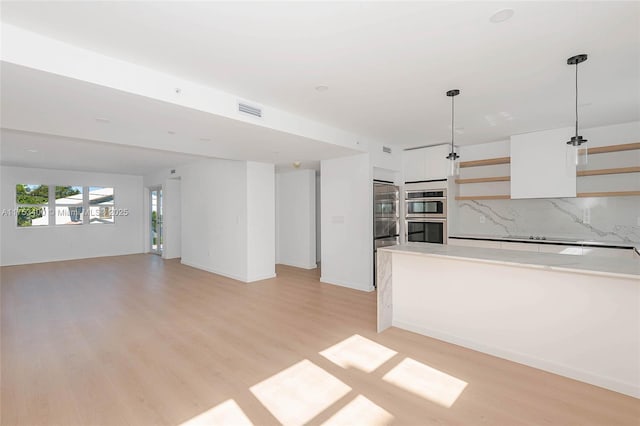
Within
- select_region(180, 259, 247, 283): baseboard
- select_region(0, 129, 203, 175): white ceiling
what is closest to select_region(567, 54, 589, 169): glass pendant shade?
select_region(180, 259, 247, 283): baseboard

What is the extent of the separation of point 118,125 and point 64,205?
7.53 m

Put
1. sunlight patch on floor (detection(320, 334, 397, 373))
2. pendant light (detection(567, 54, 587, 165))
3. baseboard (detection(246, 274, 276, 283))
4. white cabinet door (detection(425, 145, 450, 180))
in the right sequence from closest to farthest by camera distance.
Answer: pendant light (detection(567, 54, 587, 165)) < sunlight patch on floor (detection(320, 334, 397, 373)) < white cabinet door (detection(425, 145, 450, 180)) < baseboard (detection(246, 274, 276, 283))

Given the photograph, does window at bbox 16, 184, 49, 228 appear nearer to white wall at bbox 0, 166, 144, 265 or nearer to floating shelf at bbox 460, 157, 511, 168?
white wall at bbox 0, 166, 144, 265

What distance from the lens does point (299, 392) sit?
240cm

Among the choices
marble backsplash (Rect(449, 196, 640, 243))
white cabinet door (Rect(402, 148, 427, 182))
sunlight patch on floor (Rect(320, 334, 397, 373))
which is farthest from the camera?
white cabinet door (Rect(402, 148, 427, 182))

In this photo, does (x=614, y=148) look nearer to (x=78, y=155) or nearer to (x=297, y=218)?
(x=297, y=218)

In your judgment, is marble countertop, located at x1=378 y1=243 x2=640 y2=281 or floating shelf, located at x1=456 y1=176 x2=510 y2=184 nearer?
marble countertop, located at x1=378 y1=243 x2=640 y2=281

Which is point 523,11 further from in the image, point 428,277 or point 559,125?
point 559,125

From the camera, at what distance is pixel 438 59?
8.29 ft

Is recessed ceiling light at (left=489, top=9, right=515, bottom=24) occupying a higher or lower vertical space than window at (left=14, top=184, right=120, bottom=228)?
higher

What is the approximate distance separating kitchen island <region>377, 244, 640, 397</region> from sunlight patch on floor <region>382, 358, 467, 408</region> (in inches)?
28.2

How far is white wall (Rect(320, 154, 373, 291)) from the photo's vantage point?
5367 millimetres

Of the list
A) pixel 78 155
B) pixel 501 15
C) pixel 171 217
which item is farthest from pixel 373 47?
pixel 171 217

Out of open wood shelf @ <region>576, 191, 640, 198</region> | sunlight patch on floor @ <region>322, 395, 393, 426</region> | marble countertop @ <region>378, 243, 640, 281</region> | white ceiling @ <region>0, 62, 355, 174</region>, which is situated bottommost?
sunlight patch on floor @ <region>322, 395, 393, 426</region>
